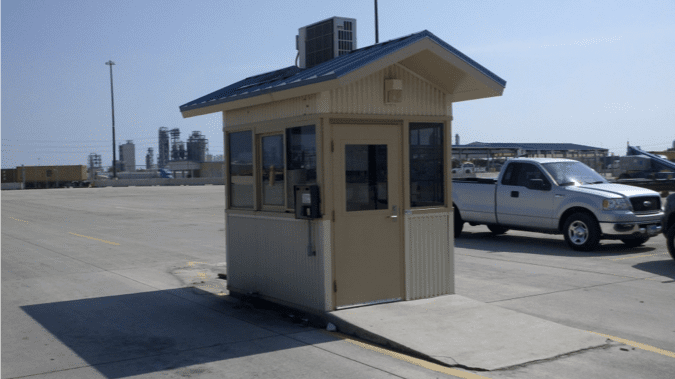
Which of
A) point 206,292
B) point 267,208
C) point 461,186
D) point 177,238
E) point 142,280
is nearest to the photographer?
point 267,208

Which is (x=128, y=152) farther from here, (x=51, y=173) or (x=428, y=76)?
(x=428, y=76)

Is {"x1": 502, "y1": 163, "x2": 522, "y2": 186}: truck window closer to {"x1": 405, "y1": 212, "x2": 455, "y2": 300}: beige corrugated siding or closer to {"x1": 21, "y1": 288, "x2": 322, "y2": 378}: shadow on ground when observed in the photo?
{"x1": 405, "y1": 212, "x2": 455, "y2": 300}: beige corrugated siding

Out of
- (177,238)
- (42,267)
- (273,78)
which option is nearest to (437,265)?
(273,78)

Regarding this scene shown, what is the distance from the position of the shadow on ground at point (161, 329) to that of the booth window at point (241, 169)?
1.42 metres

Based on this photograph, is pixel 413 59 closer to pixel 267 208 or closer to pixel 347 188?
pixel 347 188

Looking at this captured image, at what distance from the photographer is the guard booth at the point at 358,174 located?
756cm

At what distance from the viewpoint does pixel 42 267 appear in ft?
41.2

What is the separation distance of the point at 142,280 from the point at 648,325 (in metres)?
7.70

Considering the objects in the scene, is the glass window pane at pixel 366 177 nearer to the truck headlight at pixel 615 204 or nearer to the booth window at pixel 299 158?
the booth window at pixel 299 158

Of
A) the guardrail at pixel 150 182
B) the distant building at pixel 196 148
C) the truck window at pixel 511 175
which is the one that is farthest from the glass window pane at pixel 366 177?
the distant building at pixel 196 148

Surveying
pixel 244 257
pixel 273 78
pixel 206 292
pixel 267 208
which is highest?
pixel 273 78

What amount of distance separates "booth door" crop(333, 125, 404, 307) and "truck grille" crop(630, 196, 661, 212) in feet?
24.9

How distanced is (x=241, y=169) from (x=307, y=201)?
1972mm

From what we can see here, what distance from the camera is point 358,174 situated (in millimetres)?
7832
